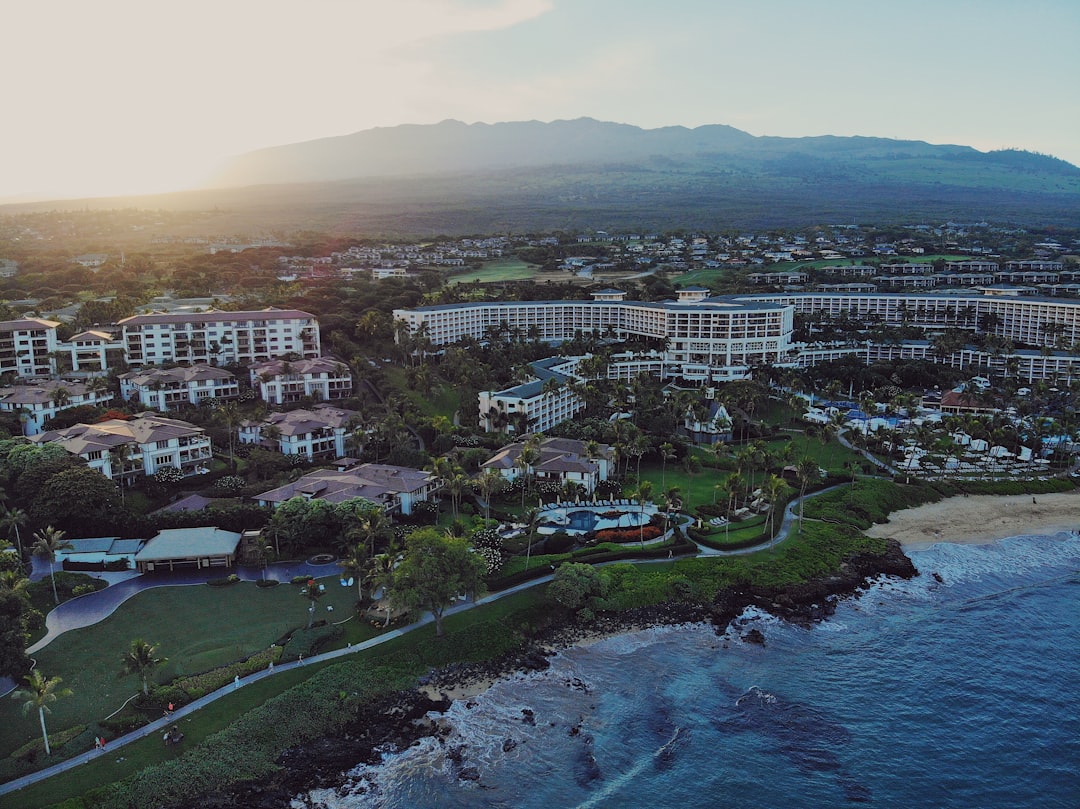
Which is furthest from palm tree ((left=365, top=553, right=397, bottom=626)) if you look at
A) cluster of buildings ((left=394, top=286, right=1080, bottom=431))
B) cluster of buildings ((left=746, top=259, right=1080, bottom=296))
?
cluster of buildings ((left=746, top=259, right=1080, bottom=296))

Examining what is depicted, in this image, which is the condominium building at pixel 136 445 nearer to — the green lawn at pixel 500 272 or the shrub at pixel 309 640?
the shrub at pixel 309 640

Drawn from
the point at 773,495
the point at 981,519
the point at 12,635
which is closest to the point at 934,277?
the point at 981,519

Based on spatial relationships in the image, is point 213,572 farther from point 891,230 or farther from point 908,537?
point 891,230

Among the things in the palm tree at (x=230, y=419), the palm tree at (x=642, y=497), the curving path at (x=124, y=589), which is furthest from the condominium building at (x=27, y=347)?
the palm tree at (x=642, y=497)

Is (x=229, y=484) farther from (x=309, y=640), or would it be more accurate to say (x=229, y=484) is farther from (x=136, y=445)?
(x=309, y=640)

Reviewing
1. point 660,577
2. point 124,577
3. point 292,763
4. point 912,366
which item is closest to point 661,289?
point 912,366

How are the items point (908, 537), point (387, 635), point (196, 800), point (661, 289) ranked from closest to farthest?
point (196, 800)
point (387, 635)
point (908, 537)
point (661, 289)
